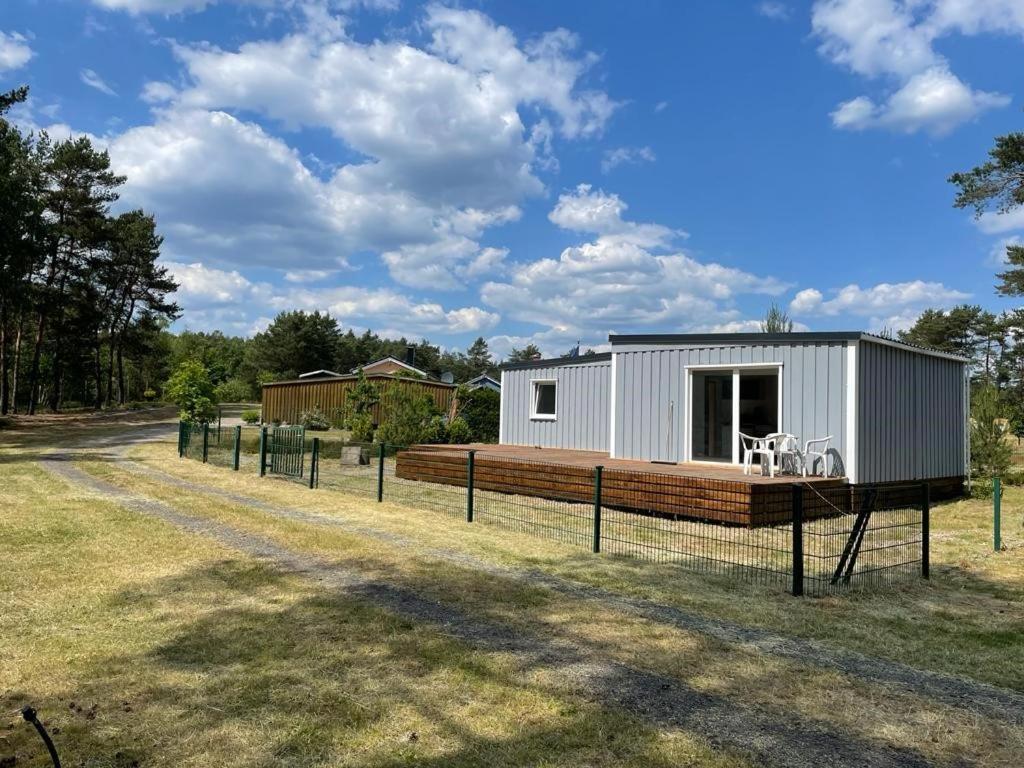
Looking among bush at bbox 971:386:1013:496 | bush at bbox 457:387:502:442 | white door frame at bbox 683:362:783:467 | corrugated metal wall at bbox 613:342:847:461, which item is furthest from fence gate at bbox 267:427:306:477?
bush at bbox 971:386:1013:496

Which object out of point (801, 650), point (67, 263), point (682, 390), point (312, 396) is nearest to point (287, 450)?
point (682, 390)

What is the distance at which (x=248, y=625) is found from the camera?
4.43m

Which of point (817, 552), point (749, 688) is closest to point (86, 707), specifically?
point (749, 688)

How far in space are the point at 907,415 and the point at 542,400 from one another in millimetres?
8351

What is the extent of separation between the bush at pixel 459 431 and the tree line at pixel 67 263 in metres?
15.7

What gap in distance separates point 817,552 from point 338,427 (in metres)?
24.4

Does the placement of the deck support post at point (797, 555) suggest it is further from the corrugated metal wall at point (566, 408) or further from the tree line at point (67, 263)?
the tree line at point (67, 263)

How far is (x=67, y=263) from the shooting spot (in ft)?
106

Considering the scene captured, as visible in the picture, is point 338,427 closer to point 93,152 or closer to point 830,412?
point 93,152

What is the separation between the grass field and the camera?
292 cm

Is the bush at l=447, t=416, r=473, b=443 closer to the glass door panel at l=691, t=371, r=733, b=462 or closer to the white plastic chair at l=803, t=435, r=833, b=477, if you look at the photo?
the glass door panel at l=691, t=371, r=733, b=462

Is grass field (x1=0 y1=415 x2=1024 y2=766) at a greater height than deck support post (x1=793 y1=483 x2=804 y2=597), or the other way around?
deck support post (x1=793 y1=483 x2=804 y2=597)

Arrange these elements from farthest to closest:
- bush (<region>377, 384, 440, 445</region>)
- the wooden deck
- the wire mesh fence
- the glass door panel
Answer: bush (<region>377, 384, 440, 445</region>) → the glass door panel → the wooden deck → the wire mesh fence

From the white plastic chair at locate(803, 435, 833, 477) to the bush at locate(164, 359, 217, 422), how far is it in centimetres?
1815
